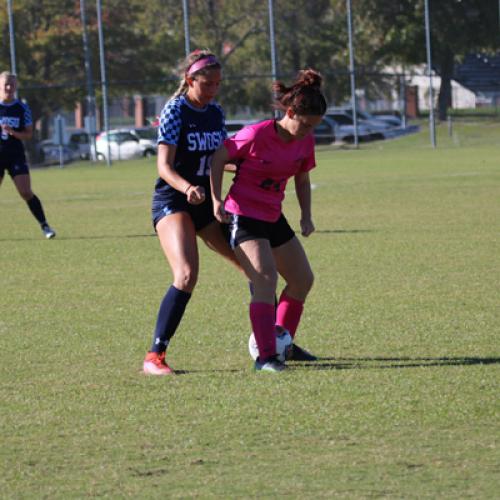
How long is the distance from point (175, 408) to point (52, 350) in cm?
199

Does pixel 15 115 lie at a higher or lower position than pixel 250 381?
higher

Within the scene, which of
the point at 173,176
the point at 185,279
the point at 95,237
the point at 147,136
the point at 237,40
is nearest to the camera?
the point at 173,176

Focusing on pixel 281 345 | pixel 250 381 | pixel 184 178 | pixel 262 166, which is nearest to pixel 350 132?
pixel 184 178

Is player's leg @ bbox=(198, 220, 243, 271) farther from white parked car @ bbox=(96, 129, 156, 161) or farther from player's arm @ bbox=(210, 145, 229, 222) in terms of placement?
white parked car @ bbox=(96, 129, 156, 161)

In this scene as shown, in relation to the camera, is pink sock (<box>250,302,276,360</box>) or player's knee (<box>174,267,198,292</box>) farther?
player's knee (<box>174,267,198,292</box>)

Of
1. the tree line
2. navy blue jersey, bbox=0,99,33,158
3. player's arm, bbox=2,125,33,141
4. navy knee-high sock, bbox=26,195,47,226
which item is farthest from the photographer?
the tree line

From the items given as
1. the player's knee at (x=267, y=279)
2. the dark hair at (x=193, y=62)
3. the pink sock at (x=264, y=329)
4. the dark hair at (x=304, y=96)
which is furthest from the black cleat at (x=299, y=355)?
the dark hair at (x=193, y=62)

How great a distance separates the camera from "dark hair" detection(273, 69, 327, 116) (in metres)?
6.58

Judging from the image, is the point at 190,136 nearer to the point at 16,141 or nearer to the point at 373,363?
the point at 373,363

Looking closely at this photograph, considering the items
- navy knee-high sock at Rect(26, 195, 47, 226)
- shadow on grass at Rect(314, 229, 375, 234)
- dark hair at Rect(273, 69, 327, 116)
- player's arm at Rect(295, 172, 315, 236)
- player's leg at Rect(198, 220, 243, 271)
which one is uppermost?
dark hair at Rect(273, 69, 327, 116)

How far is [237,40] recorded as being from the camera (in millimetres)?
56000

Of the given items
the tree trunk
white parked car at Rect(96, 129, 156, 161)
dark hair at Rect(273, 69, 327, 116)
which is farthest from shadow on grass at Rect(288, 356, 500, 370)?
the tree trunk

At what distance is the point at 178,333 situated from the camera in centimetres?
843

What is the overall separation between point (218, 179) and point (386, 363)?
57.3 inches
